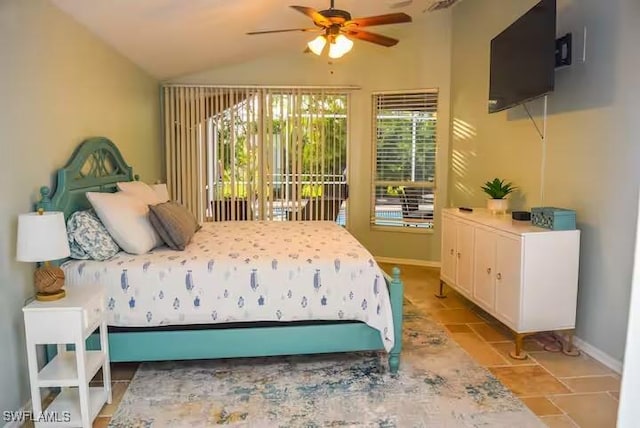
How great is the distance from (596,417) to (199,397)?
7.02 ft

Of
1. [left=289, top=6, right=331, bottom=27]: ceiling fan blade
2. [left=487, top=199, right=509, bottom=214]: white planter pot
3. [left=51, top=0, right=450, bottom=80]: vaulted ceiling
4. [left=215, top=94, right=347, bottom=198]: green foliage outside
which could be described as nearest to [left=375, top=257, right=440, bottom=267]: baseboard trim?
[left=215, top=94, right=347, bottom=198]: green foliage outside

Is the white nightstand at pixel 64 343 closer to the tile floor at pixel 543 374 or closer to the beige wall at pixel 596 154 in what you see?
the tile floor at pixel 543 374

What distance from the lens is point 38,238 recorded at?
2105 mm

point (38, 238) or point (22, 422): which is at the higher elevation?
point (38, 238)

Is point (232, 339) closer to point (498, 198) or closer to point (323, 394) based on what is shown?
point (323, 394)

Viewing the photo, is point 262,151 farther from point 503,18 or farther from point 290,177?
point 503,18

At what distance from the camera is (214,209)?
19.4ft

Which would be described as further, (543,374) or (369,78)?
(369,78)

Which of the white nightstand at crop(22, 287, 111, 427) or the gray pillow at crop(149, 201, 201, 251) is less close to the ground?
the gray pillow at crop(149, 201, 201, 251)

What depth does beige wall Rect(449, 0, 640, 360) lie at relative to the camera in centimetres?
284

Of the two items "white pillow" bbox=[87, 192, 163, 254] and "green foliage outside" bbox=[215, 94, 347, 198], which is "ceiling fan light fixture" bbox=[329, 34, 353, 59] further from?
"green foliage outside" bbox=[215, 94, 347, 198]

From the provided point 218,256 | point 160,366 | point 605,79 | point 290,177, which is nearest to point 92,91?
point 218,256

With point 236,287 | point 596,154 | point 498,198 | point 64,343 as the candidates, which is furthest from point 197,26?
point 596,154

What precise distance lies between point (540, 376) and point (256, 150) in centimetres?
416
